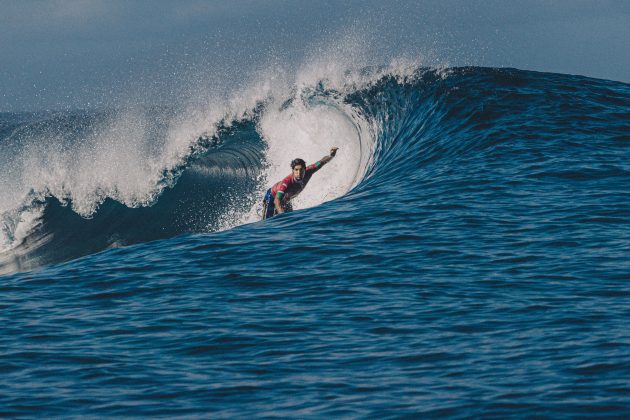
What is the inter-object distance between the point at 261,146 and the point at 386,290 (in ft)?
49.6

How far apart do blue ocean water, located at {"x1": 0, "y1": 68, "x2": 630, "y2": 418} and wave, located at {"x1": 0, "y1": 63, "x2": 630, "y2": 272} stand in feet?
0.43

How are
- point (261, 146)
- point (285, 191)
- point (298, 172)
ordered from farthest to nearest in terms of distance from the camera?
point (261, 146) < point (298, 172) < point (285, 191)

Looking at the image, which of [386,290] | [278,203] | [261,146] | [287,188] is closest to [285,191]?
[287,188]

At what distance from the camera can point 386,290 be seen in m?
8.84

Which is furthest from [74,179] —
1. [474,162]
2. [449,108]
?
[474,162]

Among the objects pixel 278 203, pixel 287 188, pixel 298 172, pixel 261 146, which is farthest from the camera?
pixel 261 146

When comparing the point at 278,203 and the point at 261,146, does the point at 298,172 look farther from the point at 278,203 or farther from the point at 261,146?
the point at 261,146

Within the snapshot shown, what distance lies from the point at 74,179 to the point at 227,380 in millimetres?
16645

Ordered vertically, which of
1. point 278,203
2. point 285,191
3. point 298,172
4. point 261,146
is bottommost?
point 278,203

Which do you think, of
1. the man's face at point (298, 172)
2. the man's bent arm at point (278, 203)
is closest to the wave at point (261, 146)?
the man's face at point (298, 172)

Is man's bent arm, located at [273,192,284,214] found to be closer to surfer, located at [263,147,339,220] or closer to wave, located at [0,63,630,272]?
surfer, located at [263,147,339,220]

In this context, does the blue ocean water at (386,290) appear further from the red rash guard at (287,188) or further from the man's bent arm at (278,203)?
the man's bent arm at (278,203)

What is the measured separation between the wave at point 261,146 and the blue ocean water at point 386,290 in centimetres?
13

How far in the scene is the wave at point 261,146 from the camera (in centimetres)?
1784
